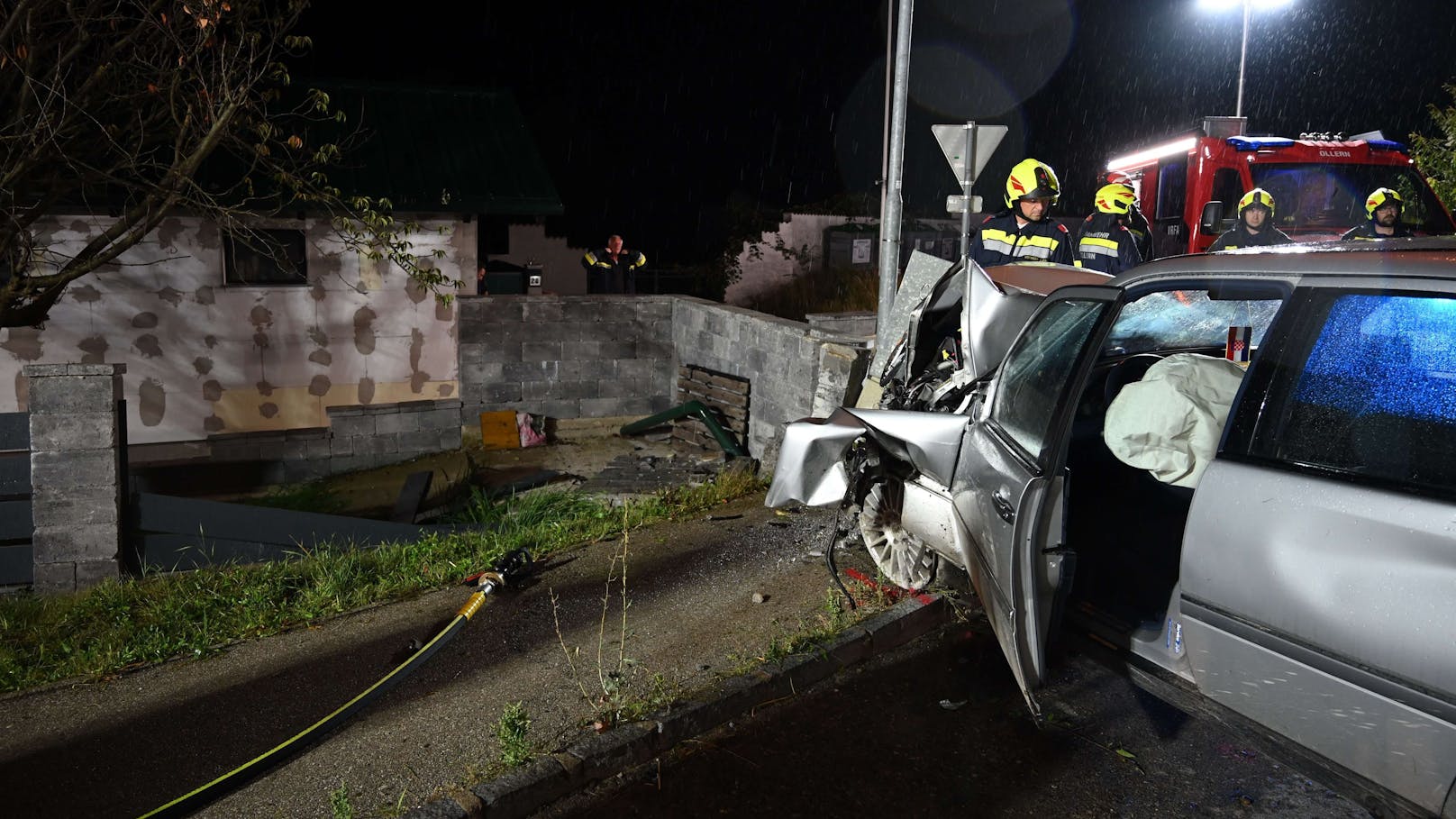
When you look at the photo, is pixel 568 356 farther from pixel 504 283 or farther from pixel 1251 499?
pixel 1251 499

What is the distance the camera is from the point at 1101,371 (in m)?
5.01

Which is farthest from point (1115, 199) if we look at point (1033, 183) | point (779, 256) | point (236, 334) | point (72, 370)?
point (779, 256)

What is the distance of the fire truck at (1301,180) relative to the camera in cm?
1054

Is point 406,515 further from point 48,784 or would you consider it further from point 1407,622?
point 1407,622

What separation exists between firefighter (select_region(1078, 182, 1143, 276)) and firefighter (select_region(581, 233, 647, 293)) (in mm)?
8579

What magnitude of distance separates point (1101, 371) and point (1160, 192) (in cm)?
853

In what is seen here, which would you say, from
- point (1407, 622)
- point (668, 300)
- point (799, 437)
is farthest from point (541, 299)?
point (1407, 622)

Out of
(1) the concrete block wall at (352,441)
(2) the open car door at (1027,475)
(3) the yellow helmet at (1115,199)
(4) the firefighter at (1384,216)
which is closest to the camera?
(2) the open car door at (1027,475)

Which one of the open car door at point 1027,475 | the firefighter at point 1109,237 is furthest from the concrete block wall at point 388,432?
the open car door at point 1027,475

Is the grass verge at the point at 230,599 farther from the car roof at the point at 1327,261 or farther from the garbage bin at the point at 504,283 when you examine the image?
the garbage bin at the point at 504,283

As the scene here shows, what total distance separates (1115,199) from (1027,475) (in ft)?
16.4

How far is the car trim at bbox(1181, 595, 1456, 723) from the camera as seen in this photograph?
253cm

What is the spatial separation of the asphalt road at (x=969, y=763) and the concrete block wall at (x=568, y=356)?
8719mm

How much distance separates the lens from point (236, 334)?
11844 millimetres
